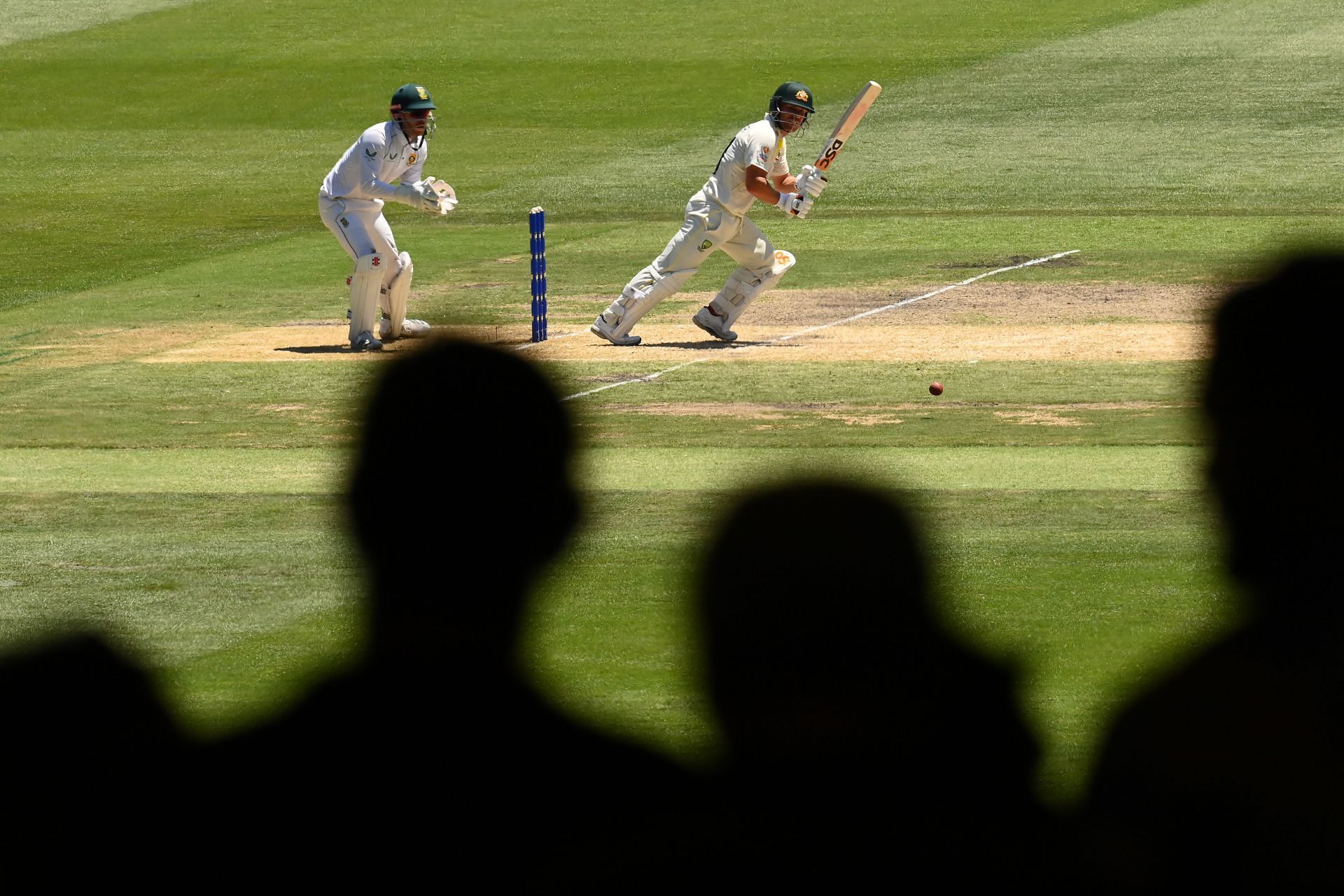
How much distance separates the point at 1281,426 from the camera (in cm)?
281

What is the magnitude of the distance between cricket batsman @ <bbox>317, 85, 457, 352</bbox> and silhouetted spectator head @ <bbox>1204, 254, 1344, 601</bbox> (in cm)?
1471

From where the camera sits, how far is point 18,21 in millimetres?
48719

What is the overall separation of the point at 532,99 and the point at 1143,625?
31736 millimetres

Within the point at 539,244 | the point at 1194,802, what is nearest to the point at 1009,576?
the point at 1194,802

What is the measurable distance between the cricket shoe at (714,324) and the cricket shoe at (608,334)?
1.76ft

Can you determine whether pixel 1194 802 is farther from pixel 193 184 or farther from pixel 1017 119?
pixel 1017 119

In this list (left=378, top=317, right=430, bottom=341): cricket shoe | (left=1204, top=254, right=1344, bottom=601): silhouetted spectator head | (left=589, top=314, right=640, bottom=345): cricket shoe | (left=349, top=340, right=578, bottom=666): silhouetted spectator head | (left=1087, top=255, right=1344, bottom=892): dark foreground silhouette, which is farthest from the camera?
(left=378, top=317, right=430, bottom=341): cricket shoe

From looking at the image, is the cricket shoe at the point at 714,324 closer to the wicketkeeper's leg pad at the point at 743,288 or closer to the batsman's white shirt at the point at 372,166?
the wicketkeeper's leg pad at the point at 743,288

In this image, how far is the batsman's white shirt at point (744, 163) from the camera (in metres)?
16.8

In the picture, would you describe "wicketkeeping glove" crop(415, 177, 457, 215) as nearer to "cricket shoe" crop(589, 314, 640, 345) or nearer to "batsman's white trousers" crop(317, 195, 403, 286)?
"batsman's white trousers" crop(317, 195, 403, 286)

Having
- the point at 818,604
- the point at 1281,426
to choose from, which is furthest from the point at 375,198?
the point at 818,604

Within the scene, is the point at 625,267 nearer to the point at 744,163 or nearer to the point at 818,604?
the point at 744,163

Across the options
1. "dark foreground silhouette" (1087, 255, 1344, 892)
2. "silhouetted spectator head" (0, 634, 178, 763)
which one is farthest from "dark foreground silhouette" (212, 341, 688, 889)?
"dark foreground silhouette" (1087, 255, 1344, 892)

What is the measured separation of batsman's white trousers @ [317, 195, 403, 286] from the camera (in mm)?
17438
